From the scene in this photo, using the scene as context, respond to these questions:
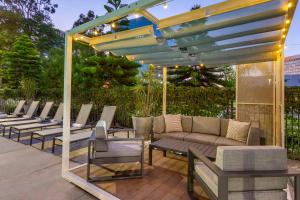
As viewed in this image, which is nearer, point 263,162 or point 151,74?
point 263,162

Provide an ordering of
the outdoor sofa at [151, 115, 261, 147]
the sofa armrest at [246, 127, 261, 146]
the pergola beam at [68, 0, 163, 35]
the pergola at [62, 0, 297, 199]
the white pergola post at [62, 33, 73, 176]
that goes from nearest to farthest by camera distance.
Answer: the pergola beam at [68, 0, 163, 35], the pergola at [62, 0, 297, 199], the white pergola post at [62, 33, 73, 176], the sofa armrest at [246, 127, 261, 146], the outdoor sofa at [151, 115, 261, 147]

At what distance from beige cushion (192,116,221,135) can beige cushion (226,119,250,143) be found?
0.36m

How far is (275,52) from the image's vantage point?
4.23 metres

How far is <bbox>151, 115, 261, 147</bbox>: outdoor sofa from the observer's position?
3959mm

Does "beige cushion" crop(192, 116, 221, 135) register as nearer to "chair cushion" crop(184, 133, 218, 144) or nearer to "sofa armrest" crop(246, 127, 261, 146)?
"chair cushion" crop(184, 133, 218, 144)

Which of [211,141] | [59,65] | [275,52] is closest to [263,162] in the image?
[211,141]

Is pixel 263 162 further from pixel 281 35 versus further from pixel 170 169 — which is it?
pixel 281 35

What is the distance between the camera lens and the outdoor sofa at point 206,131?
396 cm

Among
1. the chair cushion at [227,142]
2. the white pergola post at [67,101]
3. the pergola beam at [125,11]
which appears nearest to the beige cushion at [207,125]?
the chair cushion at [227,142]

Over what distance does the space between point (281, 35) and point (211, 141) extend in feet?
7.88

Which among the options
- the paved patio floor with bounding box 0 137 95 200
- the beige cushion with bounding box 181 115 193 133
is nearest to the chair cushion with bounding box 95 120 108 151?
the paved patio floor with bounding box 0 137 95 200

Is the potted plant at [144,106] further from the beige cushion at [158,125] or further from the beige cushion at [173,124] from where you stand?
the beige cushion at [173,124]

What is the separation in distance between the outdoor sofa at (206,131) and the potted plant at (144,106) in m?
0.57

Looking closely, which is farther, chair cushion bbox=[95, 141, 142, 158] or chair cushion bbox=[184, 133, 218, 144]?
chair cushion bbox=[184, 133, 218, 144]
